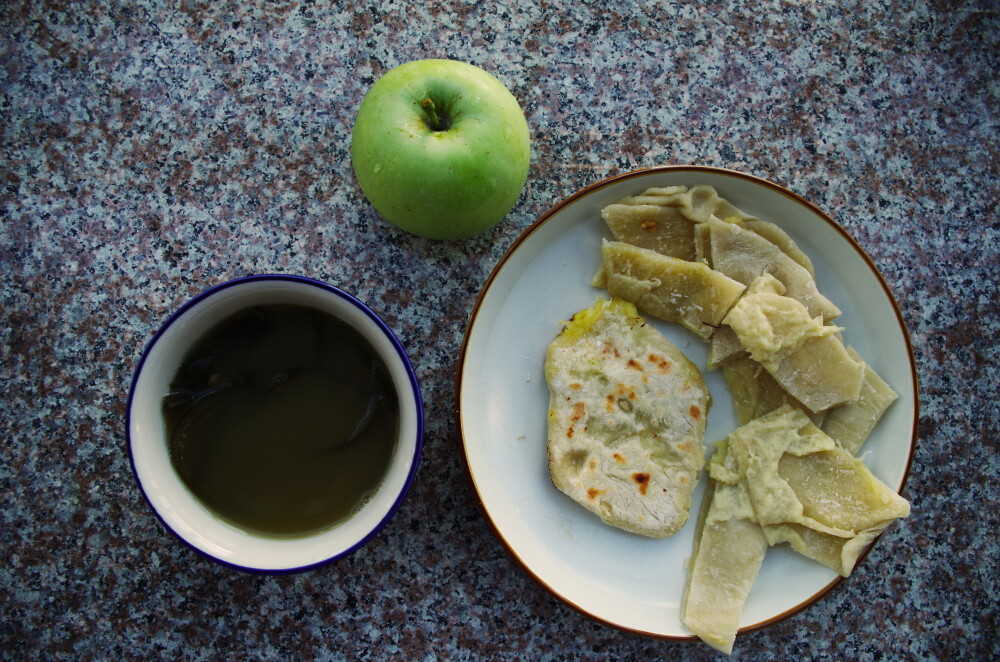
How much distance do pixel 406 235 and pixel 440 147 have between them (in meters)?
0.29

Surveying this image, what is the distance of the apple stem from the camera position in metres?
1.19

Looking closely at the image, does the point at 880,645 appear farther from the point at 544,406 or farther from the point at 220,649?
the point at 220,649

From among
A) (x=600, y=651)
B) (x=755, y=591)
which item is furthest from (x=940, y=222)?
(x=600, y=651)

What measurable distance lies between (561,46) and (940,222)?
2.89ft

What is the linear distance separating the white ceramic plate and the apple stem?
25 cm

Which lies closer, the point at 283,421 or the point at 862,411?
the point at 283,421

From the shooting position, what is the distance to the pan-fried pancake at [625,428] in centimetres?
131

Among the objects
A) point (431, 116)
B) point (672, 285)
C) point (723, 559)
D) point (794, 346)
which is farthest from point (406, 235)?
point (723, 559)

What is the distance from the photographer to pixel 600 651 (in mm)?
1400

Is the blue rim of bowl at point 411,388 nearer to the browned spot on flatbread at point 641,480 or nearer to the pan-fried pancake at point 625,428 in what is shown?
the pan-fried pancake at point 625,428

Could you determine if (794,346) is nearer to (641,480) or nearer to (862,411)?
(862,411)

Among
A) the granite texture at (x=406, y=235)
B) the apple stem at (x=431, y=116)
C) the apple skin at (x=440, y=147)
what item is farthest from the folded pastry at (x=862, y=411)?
the apple stem at (x=431, y=116)

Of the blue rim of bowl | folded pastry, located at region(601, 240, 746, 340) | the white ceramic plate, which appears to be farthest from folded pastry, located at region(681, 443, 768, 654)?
the blue rim of bowl

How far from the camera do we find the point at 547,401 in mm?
1358
